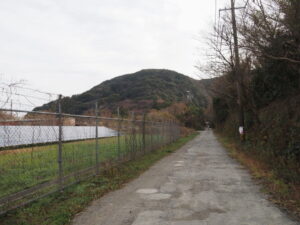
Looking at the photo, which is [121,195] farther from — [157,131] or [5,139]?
[157,131]

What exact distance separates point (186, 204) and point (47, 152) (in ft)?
9.99

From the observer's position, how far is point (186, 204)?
6.19 m

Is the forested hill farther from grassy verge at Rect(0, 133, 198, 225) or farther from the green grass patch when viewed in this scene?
grassy verge at Rect(0, 133, 198, 225)

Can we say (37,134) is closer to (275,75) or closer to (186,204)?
(186,204)

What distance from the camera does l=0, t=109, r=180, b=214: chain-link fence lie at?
5.38m

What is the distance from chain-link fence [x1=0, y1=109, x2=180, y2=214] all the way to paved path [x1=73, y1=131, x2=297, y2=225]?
1.23m

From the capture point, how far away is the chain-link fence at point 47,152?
17.7 feet

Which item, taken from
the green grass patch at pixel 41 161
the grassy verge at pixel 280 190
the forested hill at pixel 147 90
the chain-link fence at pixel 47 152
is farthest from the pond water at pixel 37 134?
the forested hill at pixel 147 90

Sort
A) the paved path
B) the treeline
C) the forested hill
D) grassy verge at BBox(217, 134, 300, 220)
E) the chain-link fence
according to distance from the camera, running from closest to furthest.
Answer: the paved path → the chain-link fence → grassy verge at BBox(217, 134, 300, 220) → the treeline → the forested hill

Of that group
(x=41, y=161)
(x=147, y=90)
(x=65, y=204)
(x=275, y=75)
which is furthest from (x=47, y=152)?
(x=147, y=90)

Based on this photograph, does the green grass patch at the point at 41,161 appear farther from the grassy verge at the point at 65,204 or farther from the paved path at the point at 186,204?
the paved path at the point at 186,204

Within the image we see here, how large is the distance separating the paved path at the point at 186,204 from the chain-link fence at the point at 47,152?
1.23m

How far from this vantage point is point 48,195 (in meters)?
6.71

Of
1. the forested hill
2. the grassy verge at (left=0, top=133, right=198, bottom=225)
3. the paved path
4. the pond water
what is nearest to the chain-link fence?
the pond water
